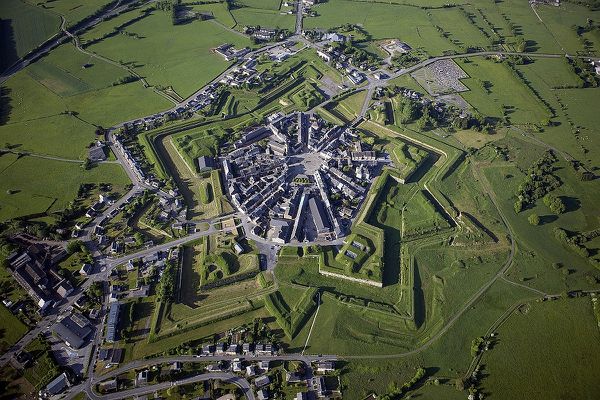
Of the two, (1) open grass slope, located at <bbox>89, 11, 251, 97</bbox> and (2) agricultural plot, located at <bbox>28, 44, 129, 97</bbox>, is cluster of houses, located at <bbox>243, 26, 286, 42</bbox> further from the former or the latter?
(2) agricultural plot, located at <bbox>28, 44, 129, 97</bbox>

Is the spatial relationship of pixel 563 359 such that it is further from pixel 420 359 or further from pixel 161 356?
pixel 161 356

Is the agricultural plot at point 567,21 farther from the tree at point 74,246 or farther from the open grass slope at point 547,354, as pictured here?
the tree at point 74,246

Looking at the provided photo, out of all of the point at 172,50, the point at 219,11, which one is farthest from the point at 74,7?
the point at 219,11

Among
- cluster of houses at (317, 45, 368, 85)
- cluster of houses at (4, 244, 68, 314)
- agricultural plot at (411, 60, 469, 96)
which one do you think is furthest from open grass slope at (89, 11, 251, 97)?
agricultural plot at (411, 60, 469, 96)

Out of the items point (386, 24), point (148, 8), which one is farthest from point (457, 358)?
point (148, 8)

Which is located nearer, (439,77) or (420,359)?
(420,359)

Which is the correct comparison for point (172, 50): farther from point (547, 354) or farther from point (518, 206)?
point (547, 354)
